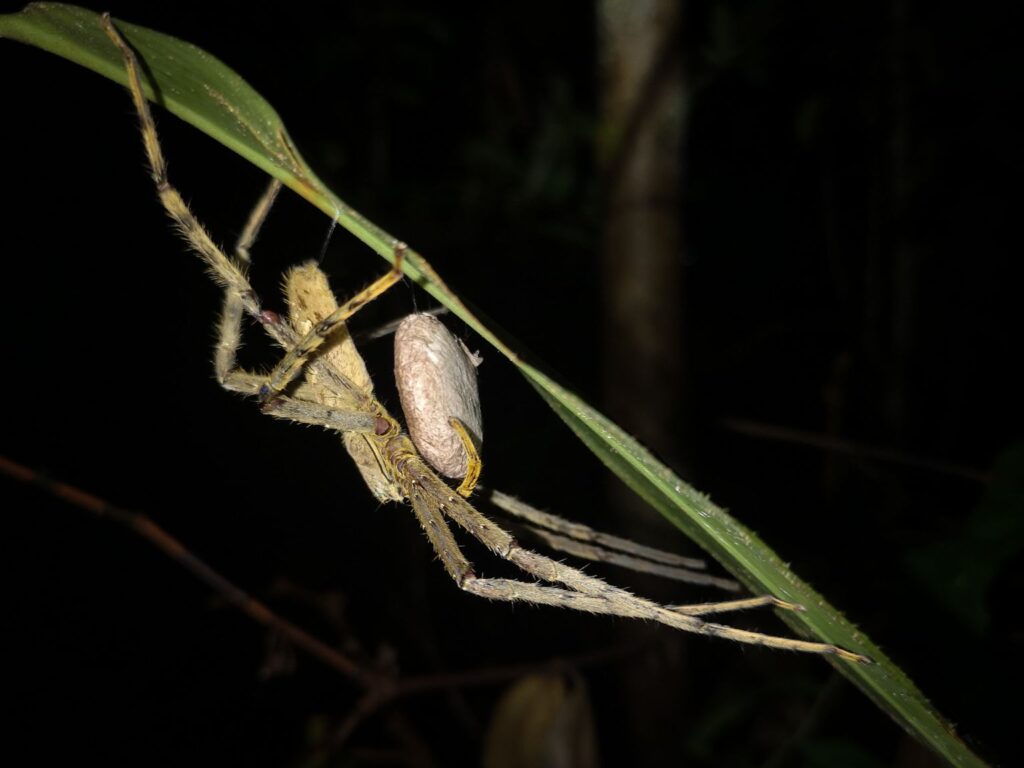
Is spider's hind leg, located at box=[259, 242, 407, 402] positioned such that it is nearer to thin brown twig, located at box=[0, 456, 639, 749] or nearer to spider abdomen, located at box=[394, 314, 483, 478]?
spider abdomen, located at box=[394, 314, 483, 478]

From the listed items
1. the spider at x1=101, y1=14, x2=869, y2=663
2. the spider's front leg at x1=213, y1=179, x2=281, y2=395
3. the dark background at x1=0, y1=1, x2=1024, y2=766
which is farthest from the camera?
the dark background at x1=0, y1=1, x2=1024, y2=766

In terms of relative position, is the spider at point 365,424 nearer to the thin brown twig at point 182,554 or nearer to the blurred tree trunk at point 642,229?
the thin brown twig at point 182,554

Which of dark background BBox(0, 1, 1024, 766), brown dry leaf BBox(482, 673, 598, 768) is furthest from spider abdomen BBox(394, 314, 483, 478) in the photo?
brown dry leaf BBox(482, 673, 598, 768)

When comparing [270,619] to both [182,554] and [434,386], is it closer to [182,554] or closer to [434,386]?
[182,554]

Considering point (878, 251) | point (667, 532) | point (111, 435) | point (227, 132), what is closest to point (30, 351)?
point (111, 435)

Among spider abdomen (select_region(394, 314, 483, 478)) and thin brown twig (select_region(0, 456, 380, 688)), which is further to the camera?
thin brown twig (select_region(0, 456, 380, 688))

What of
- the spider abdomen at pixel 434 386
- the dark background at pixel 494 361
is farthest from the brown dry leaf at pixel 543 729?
the spider abdomen at pixel 434 386

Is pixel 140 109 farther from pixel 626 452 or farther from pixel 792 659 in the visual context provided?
pixel 792 659
